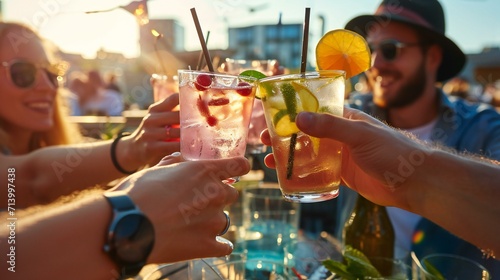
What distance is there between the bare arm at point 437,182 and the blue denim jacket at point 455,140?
894mm

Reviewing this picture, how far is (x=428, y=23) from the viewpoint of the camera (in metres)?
3.43

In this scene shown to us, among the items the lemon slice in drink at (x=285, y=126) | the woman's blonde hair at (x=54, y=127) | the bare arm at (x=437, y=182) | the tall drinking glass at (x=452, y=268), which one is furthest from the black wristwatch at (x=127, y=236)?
the woman's blonde hair at (x=54, y=127)

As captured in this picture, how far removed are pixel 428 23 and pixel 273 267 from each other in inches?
116

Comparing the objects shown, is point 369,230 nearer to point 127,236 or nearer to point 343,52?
point 343,52

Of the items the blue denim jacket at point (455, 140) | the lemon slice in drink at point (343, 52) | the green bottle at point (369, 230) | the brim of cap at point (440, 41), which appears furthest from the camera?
the brim of cap at point (440, 41)

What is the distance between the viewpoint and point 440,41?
11.6 feet

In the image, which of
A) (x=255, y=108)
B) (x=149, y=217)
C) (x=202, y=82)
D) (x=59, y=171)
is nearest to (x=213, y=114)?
(x=202, y=82)

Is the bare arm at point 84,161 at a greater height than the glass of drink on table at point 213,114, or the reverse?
the glass of drink on table at point 213,114

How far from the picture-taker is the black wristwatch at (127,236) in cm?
90

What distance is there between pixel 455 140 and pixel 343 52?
1928 millimetres

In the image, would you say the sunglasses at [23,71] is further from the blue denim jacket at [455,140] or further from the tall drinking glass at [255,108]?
the blue denim jacket at [455,140]

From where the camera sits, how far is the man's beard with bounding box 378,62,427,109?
3.50 m

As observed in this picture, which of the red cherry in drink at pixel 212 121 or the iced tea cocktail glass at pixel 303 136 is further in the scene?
the red cherry in drink at pixel 212 121

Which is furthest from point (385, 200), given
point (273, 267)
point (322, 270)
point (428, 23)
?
point (428, 23)
